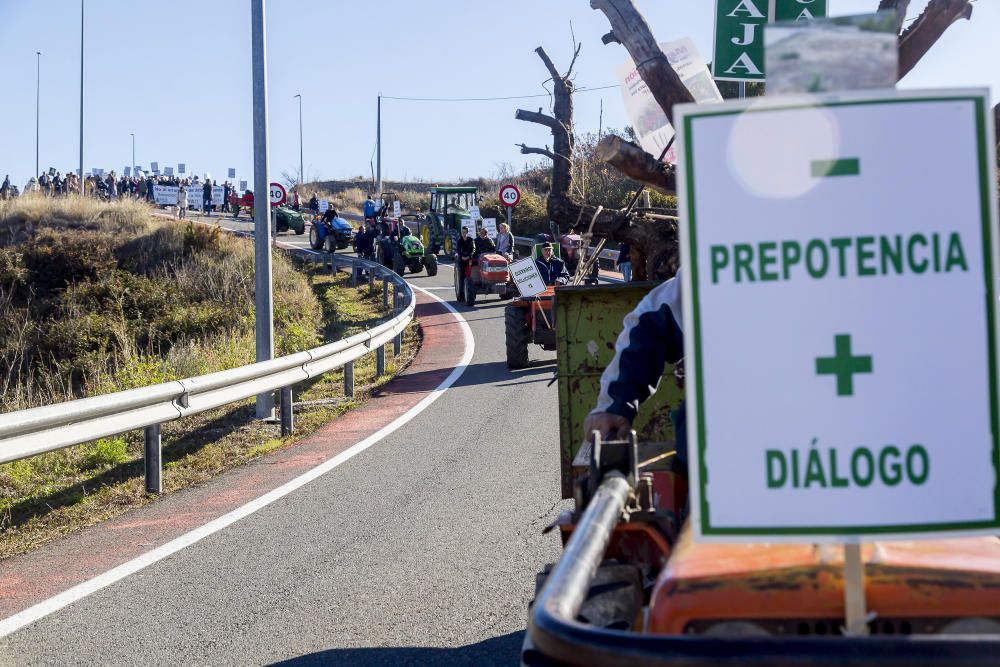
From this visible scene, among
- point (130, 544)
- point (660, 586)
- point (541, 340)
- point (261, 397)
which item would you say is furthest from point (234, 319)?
point (660, 586)

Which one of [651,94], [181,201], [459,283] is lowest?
[651,94]

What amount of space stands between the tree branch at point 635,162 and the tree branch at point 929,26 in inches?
65.6

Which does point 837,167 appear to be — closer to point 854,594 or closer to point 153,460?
point 854,594

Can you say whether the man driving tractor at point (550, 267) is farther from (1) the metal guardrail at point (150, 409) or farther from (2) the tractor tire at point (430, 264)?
(2) the tractor tire at point (430, 264)

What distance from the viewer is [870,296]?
2.16 meters

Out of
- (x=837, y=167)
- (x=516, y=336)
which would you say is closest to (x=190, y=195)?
(x=516, y=336)

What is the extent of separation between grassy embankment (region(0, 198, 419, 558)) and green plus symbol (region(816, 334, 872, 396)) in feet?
19.2

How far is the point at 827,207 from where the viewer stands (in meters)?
2.15

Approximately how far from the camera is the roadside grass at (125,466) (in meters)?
7.80

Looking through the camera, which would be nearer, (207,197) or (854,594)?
(854,594)

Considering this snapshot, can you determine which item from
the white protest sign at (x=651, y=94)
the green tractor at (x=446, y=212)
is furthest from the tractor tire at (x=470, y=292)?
the white protest sign at (x=651, y=94)

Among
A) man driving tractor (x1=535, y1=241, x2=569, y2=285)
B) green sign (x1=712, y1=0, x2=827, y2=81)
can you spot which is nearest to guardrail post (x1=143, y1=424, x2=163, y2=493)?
green sign (x1=712, y1=0, x2=827, y2=81)

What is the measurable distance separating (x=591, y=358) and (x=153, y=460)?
411 cm

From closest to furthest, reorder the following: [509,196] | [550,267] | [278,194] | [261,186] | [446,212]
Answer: [261,186] < [550,267] < [509,196] < [278,194] < [446,212]
